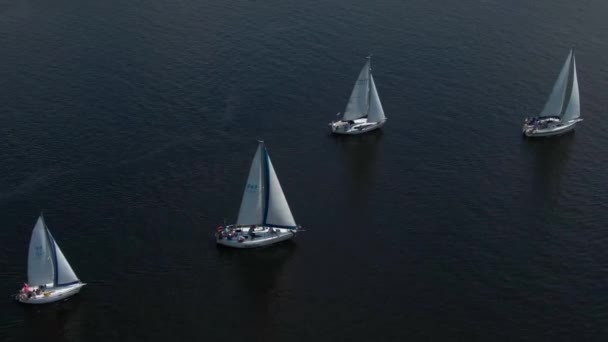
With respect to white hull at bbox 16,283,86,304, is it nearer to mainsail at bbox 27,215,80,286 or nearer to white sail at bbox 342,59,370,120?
mainsail at bbox 27,215,80,286

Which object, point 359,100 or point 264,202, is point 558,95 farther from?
point 264,202

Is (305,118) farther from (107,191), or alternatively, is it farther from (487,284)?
(487,284)

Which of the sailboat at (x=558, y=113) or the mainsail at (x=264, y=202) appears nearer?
the mainsail at (x=264, y=202)

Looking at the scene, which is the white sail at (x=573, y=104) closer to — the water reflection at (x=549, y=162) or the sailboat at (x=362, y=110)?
the water reflection at (x=549, y=162)

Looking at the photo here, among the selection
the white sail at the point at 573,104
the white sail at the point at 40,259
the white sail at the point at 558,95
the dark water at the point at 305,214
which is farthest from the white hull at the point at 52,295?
the white sail at the point at 573,104

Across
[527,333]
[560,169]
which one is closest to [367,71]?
[560,169]

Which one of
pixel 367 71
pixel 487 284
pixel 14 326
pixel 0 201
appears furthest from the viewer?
pixel 367 71

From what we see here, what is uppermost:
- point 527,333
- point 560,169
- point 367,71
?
point 367,71
